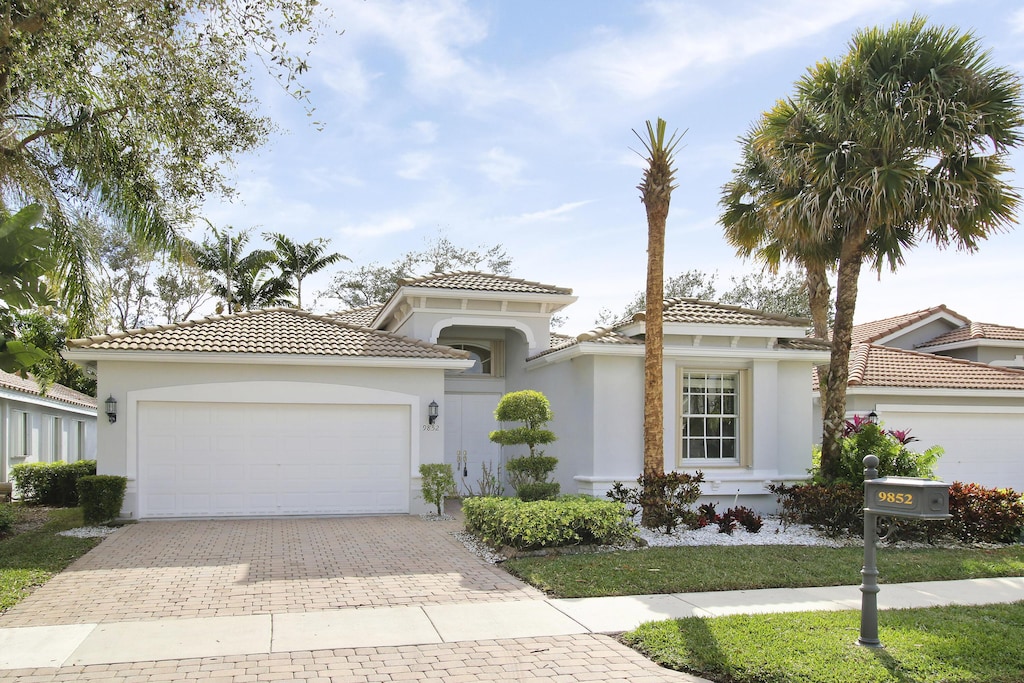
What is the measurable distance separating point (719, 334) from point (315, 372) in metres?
7.43

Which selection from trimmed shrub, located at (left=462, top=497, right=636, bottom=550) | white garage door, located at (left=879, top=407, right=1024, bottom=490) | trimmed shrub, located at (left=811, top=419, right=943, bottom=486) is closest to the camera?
trimmed shrub, located at (left=462, top=497, right=636, bottom=550)

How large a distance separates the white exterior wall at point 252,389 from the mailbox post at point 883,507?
9938 mm

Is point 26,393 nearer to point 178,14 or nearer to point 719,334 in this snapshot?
point 178,14

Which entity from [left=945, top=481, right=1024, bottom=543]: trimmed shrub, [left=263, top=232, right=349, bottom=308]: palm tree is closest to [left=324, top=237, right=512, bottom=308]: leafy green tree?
[left=263, top=232, right=349, bottom=308]: palm tree

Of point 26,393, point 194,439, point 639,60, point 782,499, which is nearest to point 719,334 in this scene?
point 782,499

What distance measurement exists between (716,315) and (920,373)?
725cm

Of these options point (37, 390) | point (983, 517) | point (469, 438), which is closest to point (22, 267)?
point (469, 438)

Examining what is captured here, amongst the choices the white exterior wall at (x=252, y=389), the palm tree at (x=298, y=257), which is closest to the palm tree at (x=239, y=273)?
the palm tree at (x=298, y=257)

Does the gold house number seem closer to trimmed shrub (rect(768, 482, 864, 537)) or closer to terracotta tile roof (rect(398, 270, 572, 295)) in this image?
trimmed shrub (rect(768, 482, 864, 537))

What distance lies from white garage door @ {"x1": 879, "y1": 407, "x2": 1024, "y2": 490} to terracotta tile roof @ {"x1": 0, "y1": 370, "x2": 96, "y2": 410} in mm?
21104

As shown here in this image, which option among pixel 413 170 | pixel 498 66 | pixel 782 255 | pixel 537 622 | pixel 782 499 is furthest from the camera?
pixel 782 255

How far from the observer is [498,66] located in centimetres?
1209

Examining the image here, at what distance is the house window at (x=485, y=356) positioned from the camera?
20.1 meters

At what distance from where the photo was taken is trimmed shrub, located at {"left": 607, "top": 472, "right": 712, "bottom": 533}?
12.7 metres
